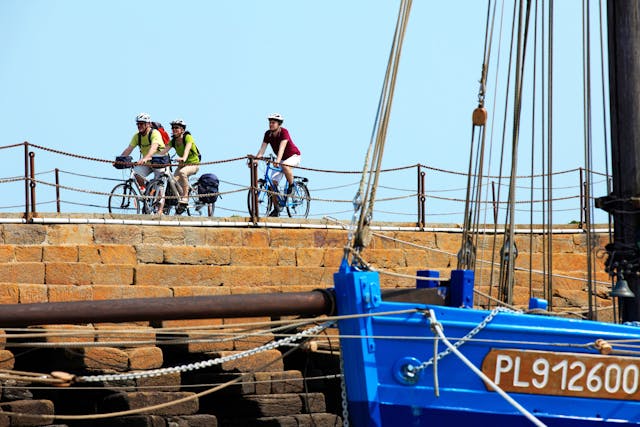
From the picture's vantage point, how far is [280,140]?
15.1 meters

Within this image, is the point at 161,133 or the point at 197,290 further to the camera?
the point at 161,133

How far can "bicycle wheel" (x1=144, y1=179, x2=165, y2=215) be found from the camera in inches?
567

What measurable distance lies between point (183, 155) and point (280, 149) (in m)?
1.17

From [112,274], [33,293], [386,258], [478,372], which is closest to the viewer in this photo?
[478,372]

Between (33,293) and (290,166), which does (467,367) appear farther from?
(290,166)

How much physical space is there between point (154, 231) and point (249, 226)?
4.16 feet

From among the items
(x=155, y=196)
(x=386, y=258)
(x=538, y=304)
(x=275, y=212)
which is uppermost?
(x=155, y=196)

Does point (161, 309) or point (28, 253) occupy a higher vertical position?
point (28, 253)

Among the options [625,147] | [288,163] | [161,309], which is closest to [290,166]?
[288,163]

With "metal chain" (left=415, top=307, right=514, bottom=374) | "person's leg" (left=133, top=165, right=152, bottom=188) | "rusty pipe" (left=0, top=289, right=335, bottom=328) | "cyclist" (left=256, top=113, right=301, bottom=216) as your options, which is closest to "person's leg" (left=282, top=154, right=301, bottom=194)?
"cyclist" (left=256, top=113, right=301, bottom=216)

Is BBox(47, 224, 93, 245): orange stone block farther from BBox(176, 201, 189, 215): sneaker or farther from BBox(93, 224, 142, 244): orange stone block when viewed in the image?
BBox(176, 201, 189, 215): sneaker

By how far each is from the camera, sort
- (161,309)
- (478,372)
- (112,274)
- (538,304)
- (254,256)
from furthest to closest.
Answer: (254,256)
(112,274)
(538,304)
(478,372)
(161,309)

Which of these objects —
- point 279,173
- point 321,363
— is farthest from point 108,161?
point 321,363

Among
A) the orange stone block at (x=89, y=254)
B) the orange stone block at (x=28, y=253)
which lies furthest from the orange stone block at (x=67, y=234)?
the orange stone block at (x=28, y=253)
